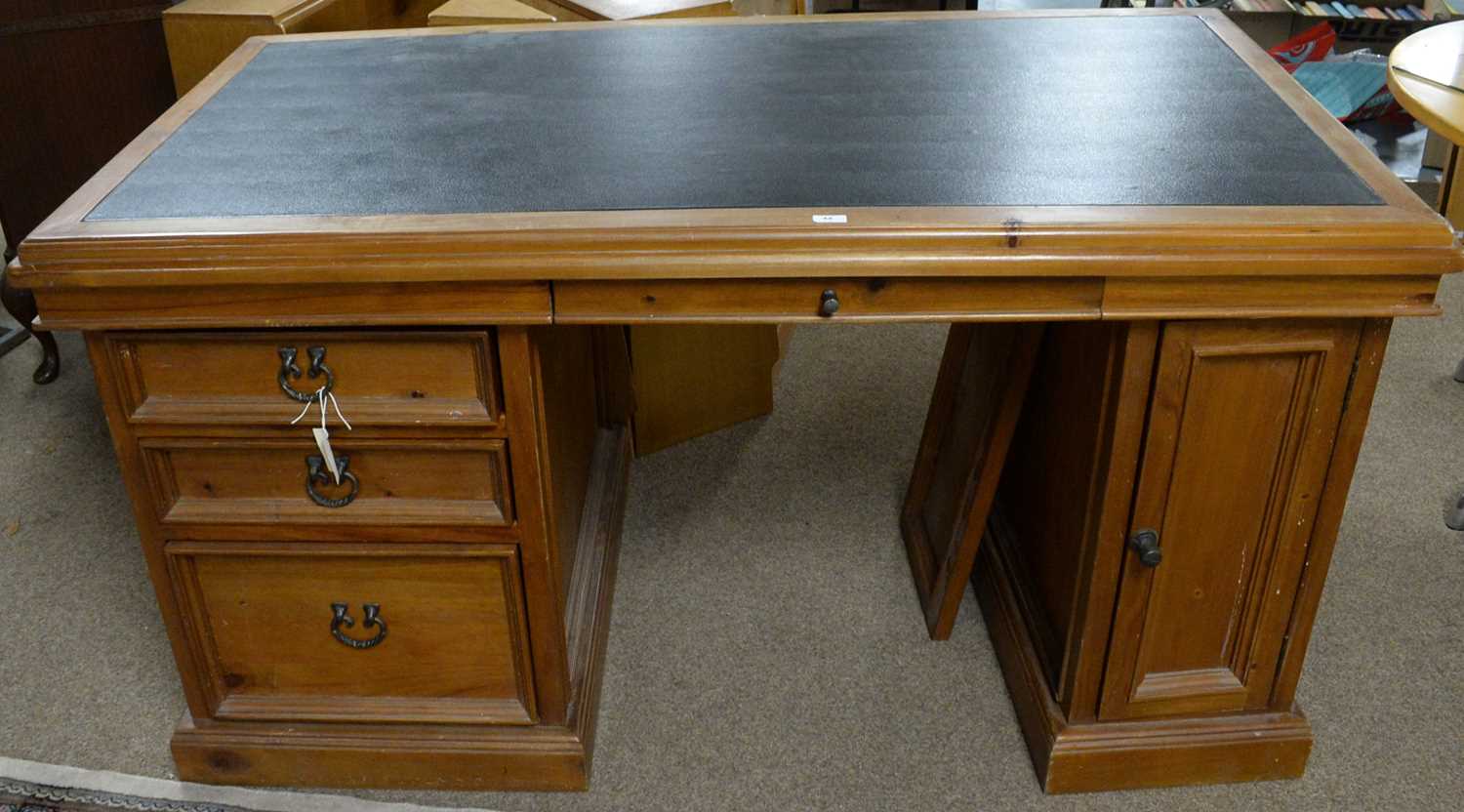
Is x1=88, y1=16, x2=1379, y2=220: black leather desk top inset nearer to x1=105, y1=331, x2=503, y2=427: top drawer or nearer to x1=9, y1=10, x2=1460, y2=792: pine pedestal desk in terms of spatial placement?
x1=9, y1=10, x2=1460, y2=792: pine pedestal desk

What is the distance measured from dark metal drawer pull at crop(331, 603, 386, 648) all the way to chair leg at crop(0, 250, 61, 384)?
120 centimetres

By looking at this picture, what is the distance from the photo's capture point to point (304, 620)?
1.53 metres

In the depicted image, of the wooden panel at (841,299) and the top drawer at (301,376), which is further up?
the wooden panel at (841,299)

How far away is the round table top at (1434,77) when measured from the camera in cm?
184

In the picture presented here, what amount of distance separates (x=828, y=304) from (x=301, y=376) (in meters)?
0.55

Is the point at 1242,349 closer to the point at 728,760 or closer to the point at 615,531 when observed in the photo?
the point at 728,760

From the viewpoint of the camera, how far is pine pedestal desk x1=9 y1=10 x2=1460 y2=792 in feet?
4.07

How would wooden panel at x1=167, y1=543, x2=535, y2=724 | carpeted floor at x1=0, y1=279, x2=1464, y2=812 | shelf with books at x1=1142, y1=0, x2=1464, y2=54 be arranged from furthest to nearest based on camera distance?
shelf with books at x1=1142, y1=0, x2=1464, y2=54 < carpeted floor at x1=0, y1=279, x2=1464, y2=812 < wooden panel at x1=167, y1=543, x2=535, y2=724

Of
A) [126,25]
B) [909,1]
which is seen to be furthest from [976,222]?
[909,1]

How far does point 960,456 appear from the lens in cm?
182

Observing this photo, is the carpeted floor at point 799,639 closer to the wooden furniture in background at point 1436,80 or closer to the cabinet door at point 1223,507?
the cabinet door at point 1223,507

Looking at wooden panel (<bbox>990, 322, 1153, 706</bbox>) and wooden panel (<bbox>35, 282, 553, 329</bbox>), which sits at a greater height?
wooden panel (<bbox>35, 282, 553, 329</bbox>)

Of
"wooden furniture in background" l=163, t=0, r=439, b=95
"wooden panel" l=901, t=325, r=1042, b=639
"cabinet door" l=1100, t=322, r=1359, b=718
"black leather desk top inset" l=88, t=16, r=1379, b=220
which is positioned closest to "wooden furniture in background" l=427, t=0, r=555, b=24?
"wooden furniture in background" l=163, t=0, r=439, b=95

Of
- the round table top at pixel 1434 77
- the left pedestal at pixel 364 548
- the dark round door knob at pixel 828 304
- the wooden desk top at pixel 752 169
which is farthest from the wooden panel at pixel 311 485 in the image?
the round table top at pixel 1434 77
